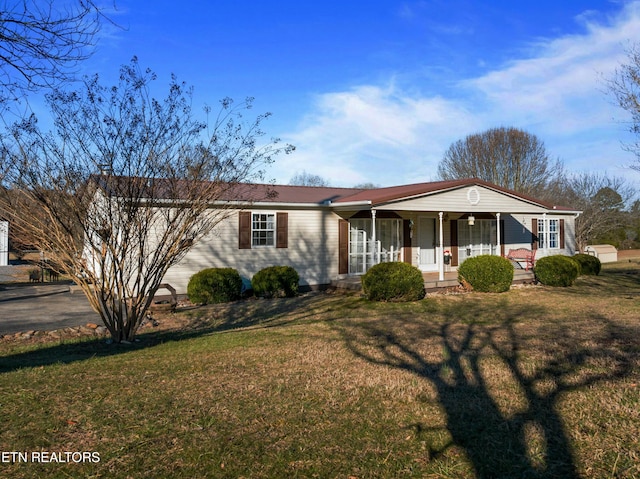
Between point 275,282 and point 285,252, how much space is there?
66.8 inches

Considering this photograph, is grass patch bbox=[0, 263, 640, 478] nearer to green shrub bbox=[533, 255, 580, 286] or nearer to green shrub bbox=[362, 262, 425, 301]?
green shrub bbox=[362, 262, 425, 301]

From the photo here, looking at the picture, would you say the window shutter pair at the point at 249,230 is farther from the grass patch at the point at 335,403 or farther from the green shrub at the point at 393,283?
the grass patch at the point at 335,403

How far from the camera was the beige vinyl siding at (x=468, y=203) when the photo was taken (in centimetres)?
1589

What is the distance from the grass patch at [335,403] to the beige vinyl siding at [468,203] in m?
7.02

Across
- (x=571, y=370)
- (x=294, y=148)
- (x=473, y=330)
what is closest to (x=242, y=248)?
(x=294, y=148)

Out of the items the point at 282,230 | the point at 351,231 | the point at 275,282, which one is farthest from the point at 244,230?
the point at 351,231

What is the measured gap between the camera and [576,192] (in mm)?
35219

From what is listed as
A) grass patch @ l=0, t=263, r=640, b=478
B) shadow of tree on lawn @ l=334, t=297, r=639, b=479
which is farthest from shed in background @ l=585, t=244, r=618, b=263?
grass patch @ l=0, t=263, r=640, b=478

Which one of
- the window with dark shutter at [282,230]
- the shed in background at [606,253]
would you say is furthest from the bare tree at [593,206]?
the window with dark shutter at [282,230]

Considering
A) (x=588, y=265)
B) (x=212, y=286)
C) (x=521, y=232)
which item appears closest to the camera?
(x=212, y=286)

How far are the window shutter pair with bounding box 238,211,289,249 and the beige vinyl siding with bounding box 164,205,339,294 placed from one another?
4.5 inches

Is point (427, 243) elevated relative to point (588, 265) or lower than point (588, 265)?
elevated

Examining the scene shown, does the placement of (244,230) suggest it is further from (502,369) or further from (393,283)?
(502,369)

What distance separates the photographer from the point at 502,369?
6.15 m
